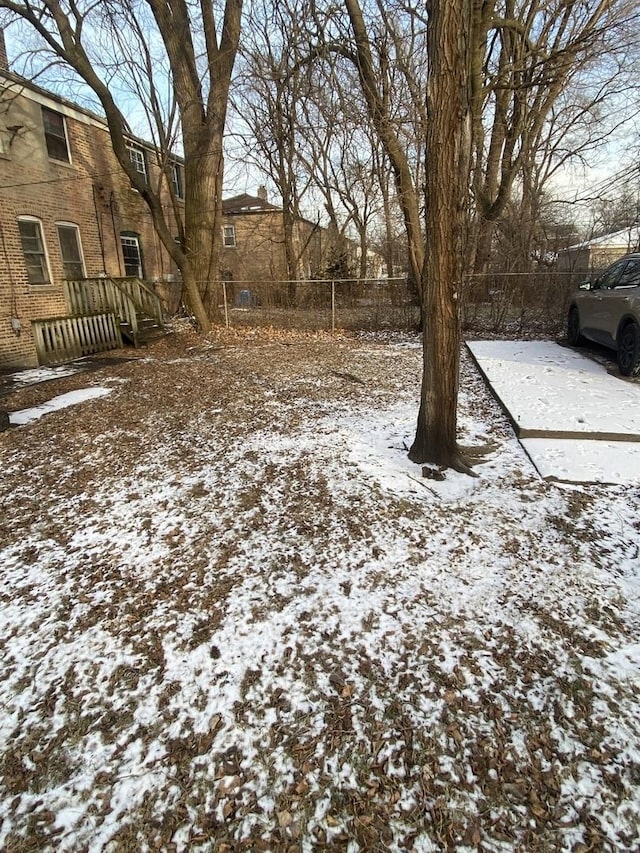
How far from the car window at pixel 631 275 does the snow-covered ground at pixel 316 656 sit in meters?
4.67

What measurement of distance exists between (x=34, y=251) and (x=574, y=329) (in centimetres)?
1263

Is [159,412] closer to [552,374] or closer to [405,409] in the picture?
[405,409]

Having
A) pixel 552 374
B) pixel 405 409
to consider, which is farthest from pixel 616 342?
pixel 405 409

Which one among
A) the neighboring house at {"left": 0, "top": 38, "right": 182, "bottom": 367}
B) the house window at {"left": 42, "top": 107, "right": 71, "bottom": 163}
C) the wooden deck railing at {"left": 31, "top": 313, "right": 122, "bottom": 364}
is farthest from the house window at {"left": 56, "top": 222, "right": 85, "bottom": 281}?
the wooden deck railing at {"left": 31, "top": 313, "right": 122, "bottom": 364}

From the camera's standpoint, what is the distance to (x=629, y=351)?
6676mm

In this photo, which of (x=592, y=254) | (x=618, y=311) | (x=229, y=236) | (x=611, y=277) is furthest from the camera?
(x=229, y=236)

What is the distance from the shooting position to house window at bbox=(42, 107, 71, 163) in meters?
11.8

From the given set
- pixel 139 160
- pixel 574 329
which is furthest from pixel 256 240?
pixel 574 329

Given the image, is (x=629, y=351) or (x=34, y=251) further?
(x=34, y=251)

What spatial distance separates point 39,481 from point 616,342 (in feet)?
26.0

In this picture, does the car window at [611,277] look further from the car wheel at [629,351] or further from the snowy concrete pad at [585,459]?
the snowy concrete pad at [585,459]

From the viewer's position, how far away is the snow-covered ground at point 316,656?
5.33 feet

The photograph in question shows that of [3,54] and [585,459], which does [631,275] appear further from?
[3,54]

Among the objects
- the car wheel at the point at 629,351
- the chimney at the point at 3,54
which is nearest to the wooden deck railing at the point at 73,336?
the chimney at the point at 3,54
